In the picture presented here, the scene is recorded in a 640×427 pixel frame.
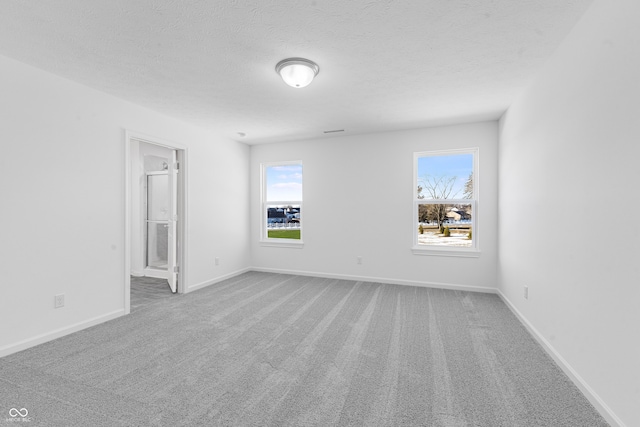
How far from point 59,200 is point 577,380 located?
4.51 meters

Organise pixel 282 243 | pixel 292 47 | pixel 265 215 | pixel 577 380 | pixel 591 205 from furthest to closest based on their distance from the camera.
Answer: pixel 265 215, pixel 282 243, pixel 292 47, pixel 577 380, pixel 591 205

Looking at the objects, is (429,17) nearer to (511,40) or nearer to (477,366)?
(511,40)

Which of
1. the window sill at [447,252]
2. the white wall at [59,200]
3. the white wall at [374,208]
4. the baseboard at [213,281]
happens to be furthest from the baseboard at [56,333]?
the window sill at [447,252]

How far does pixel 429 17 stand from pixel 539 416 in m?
2.56

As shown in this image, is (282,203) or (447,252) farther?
(282,203)

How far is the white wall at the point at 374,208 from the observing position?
4102mm

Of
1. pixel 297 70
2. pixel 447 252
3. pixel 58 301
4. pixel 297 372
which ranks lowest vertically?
pixel 297 372

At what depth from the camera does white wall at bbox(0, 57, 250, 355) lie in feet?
7.69

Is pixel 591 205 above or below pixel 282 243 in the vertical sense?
above

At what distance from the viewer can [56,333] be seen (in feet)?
8.55

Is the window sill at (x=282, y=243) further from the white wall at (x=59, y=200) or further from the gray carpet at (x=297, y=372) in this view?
the white wall at (x=59, y=200)

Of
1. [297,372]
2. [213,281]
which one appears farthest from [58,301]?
[297,372]

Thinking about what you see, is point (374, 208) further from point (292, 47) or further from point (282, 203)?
point (292, 47)

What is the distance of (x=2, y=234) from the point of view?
2291 mm
